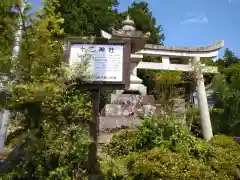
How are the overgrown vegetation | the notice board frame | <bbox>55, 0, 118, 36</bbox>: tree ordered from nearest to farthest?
the overgrown vegetation < the notice board frame < <bbox>55, 0, 118, 36</bbox>: tree

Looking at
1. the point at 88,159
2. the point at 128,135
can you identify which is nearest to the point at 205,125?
the point at 128,135

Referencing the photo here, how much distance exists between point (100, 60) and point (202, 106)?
9.31 metres

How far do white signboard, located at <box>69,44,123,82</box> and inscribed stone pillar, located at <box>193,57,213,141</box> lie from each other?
338 inches

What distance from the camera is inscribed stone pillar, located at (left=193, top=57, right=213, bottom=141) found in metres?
11.8

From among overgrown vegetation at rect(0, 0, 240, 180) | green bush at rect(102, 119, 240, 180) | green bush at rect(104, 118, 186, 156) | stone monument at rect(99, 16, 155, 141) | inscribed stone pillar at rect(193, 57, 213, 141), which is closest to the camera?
overgrown vegetation at rect(0, 0, 240, 180)

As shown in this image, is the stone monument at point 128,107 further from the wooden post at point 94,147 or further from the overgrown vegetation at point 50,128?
the wooden post at point 94,147

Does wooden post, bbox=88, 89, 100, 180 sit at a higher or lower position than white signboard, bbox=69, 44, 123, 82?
lower

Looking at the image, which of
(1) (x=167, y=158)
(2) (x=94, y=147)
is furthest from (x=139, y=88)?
(2) (x=94, y=147)

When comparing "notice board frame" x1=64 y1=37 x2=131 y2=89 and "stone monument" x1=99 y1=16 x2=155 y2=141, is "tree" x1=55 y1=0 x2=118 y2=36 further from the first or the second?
"notice board frame" x1=64 y1=37 x2=131 y2=89

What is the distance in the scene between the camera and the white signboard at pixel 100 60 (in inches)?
159

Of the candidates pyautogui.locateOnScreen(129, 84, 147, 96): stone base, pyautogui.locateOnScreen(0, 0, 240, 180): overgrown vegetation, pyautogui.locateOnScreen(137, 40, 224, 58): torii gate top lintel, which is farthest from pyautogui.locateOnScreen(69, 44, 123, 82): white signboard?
pyautogui.locateOnScreen(137, 40, 224, 58): torii gate top lintel

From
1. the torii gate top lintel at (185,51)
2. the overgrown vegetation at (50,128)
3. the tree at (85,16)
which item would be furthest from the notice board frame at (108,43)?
the tree at (85,16)

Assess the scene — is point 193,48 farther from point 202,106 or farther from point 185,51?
point 202,106

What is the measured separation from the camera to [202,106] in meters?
12.5
